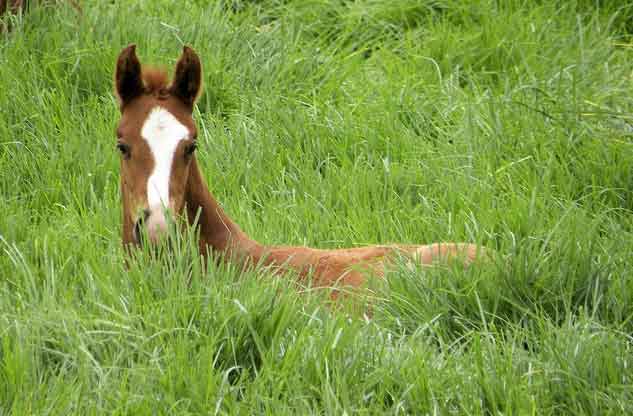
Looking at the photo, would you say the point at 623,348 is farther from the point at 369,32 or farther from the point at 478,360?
the point at 369,32

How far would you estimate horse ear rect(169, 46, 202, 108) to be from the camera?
4.45m

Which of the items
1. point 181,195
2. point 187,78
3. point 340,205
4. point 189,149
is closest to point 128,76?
point 187,78

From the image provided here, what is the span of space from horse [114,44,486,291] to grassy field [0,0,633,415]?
17 centimetres

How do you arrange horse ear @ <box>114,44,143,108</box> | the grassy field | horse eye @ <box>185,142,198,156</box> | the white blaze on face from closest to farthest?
the grassy field < the white blaze on face < horse eye @ <box>185,142,198,156</box> < horse ear @ <box>114,44,143,108</box>

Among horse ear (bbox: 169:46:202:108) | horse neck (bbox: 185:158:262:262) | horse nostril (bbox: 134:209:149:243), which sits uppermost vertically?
horse ear (bbox: 169:46:202:108)

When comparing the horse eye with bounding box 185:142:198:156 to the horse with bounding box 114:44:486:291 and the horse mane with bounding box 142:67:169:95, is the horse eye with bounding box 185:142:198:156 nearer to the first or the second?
the horse with bounding box 114:44:486:291

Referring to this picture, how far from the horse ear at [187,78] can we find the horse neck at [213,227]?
28cm

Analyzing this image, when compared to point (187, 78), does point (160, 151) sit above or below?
below

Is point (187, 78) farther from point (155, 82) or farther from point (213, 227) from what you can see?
point (213, 227)

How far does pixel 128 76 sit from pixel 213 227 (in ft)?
2.27

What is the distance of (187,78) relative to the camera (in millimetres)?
4473

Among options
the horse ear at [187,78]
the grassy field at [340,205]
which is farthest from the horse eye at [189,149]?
the grassy field at [340,205]

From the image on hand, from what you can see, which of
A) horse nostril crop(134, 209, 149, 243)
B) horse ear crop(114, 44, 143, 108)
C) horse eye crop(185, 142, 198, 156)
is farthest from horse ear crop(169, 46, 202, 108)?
horse nostril crop(134, 209, 149, 243)

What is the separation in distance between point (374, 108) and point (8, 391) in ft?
11.0
